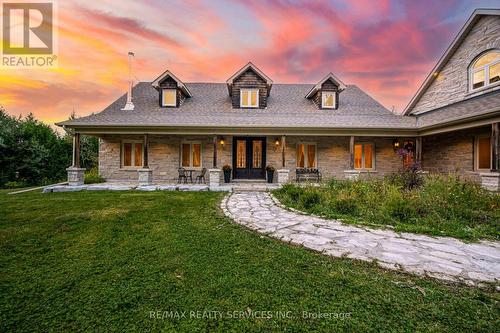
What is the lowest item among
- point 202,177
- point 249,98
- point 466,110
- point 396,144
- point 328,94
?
point 202,177

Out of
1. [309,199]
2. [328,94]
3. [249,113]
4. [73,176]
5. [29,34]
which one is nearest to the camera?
[309,199]

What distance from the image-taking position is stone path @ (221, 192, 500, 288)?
2562 millimetres

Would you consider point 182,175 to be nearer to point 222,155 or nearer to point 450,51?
point 222,155

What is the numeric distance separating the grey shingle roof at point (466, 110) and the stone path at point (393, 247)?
6.65m

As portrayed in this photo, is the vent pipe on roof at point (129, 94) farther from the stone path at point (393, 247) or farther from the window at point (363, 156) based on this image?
the window at point (363, 156)

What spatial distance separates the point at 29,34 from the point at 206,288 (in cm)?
1212

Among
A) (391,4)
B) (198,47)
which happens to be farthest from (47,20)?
(391,4)

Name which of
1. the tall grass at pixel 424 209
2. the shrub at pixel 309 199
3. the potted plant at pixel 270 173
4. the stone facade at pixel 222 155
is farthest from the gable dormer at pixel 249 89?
the shrub at pixel 309 199

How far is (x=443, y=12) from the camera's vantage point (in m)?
12.4

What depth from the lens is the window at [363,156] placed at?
11922mm

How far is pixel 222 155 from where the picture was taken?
38.5 ft

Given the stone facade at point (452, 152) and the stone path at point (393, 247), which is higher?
the stone facade at point (452, 152)

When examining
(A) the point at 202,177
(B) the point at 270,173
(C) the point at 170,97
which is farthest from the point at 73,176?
(B) the point at 270,173

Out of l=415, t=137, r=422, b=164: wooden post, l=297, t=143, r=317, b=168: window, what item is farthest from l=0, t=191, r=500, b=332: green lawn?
l=415, t=137, r=422, b=164: wooden post
